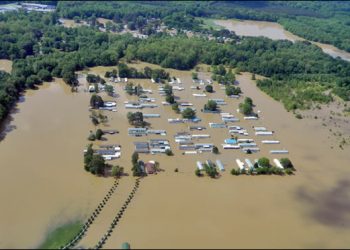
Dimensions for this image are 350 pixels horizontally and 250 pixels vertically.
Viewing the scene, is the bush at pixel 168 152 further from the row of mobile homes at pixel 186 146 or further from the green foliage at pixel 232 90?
the green foliage at pixel 232 90

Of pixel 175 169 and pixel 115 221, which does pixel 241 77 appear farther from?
pixel 115 221

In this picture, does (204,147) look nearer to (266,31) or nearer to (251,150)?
(251,150)

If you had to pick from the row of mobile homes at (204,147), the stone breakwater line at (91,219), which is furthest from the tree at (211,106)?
the stone breakwater line at (91,219)

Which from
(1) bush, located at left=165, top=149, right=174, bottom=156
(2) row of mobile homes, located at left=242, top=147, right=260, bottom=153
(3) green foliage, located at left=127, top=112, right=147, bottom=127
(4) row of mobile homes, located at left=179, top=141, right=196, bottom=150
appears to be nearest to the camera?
(1) bush, located at left=165, top=149, right=174, bottom=156

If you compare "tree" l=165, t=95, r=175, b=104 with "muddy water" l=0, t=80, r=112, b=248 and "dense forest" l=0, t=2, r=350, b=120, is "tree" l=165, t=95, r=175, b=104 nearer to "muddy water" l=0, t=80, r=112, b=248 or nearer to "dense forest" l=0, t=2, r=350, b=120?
"muddy water" l=0, t=80, r=112, b=248

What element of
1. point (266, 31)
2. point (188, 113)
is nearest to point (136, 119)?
point (188, 113)

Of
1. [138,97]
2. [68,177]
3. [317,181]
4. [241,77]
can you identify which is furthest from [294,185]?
[241,77]

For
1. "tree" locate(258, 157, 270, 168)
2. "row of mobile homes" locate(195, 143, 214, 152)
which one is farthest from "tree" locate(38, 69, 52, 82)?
"tree" locate(258, 157, 270, 168)
